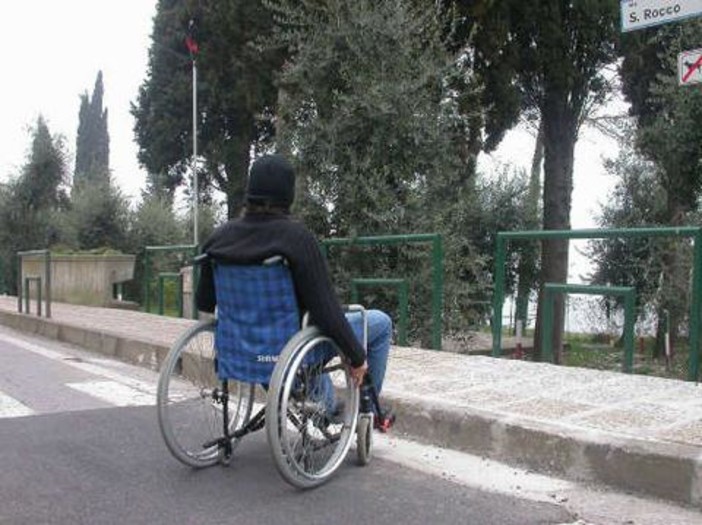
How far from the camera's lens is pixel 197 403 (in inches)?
197

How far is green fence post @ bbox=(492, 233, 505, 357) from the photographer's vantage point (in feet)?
26.8

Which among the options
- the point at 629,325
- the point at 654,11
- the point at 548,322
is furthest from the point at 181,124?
the point at 654,11

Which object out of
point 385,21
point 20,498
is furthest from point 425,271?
point 20,498

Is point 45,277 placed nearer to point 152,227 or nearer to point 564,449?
point 152,227

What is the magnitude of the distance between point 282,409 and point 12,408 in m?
3.41

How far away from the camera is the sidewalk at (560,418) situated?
4.50 metres

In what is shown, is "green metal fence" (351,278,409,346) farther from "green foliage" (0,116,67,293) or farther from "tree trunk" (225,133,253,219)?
"tree trunk" (225,133,253,219)

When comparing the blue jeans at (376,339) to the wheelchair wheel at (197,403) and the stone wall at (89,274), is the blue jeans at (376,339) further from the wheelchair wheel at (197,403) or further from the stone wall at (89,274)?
the stone wall at (89,274)

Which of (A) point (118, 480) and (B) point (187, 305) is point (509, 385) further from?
(B) point (187, 305)

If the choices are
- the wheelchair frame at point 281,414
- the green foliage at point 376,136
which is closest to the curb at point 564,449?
the wheelchair frame at point 281,414

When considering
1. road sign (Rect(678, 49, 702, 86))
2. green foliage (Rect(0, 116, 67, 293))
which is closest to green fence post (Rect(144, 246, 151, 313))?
green foliage (Rect(0, 116, 67, 293))

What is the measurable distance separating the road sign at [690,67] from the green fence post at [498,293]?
2810 mm

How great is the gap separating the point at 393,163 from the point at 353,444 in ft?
19.1

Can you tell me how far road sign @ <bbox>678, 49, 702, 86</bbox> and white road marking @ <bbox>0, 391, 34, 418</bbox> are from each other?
5.02 meters
